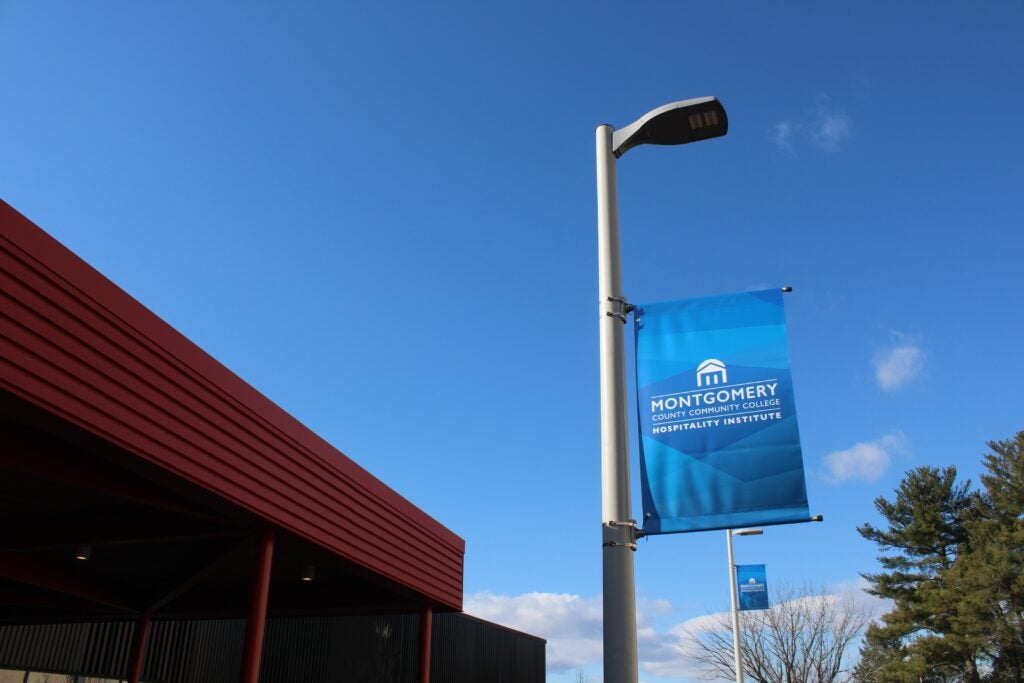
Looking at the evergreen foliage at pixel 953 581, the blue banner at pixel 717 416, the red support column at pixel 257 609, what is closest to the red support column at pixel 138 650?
the red support column at pixel 257 609

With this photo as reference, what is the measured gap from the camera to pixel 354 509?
10422 mm

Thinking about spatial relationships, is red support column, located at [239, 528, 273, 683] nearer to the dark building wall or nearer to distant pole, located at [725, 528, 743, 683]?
the dark building wall

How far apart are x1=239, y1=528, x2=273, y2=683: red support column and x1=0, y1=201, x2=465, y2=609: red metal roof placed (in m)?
0.38

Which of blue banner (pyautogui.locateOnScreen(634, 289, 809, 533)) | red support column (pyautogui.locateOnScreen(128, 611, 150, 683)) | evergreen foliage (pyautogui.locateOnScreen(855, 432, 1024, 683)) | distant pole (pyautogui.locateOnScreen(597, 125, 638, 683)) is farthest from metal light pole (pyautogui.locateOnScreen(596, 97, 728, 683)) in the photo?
evergreen foliage (pyautogui.locateOnScreen(855, 432, 1024, 683))

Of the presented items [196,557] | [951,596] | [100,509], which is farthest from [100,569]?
[951,596]

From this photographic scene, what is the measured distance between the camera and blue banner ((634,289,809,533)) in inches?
238

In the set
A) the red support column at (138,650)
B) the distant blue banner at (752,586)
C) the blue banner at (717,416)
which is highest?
the distant blue banner at (752,586)

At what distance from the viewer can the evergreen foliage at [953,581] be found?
138 ft

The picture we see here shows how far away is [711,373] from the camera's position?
21.5ft

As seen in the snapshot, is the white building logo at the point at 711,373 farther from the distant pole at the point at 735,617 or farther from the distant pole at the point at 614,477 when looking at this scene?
the distant pole at the point at 735,617

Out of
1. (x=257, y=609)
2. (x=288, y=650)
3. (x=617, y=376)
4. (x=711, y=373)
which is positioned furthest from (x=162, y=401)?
(x=288, y=650)

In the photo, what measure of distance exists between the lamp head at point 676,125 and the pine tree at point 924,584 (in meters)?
44.6

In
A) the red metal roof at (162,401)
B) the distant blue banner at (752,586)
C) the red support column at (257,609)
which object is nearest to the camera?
the red metal roof at (162,401)

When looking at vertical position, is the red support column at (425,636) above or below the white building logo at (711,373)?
below
